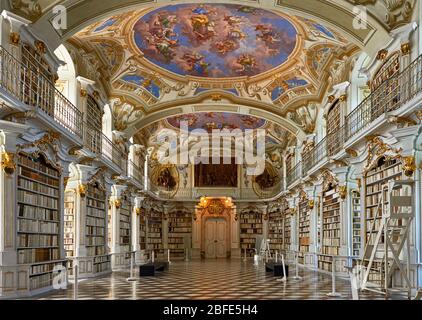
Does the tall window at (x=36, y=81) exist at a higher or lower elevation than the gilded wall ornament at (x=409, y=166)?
higher

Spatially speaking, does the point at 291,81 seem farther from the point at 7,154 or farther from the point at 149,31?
the point at 7,154

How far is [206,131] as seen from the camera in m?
30.8

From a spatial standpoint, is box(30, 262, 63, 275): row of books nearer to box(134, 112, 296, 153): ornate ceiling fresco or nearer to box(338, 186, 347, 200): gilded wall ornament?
box(338, 186, 347, 200): gilded wall ornament

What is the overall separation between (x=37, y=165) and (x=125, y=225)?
37.8 feet

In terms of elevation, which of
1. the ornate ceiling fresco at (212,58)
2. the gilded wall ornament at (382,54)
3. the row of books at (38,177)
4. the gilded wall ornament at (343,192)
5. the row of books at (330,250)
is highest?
the ornate ceiling fresco at (212,58)

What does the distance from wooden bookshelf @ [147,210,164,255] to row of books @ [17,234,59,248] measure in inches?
661

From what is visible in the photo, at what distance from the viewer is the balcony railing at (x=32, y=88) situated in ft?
36.7

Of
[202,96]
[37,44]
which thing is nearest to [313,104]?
[202,96]

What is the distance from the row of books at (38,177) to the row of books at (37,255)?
5.09ft

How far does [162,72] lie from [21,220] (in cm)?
1084

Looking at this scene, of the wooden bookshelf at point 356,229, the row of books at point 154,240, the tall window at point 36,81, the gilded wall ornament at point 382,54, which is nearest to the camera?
the tall window at point 36,81

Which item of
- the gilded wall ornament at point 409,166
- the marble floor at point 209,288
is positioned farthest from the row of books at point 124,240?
the gilded wall ornament at point 409,166

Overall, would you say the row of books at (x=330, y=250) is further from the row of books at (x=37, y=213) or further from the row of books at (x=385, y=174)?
the row of books at (x=37, y=213)

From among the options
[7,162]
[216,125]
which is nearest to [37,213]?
[7,162]
